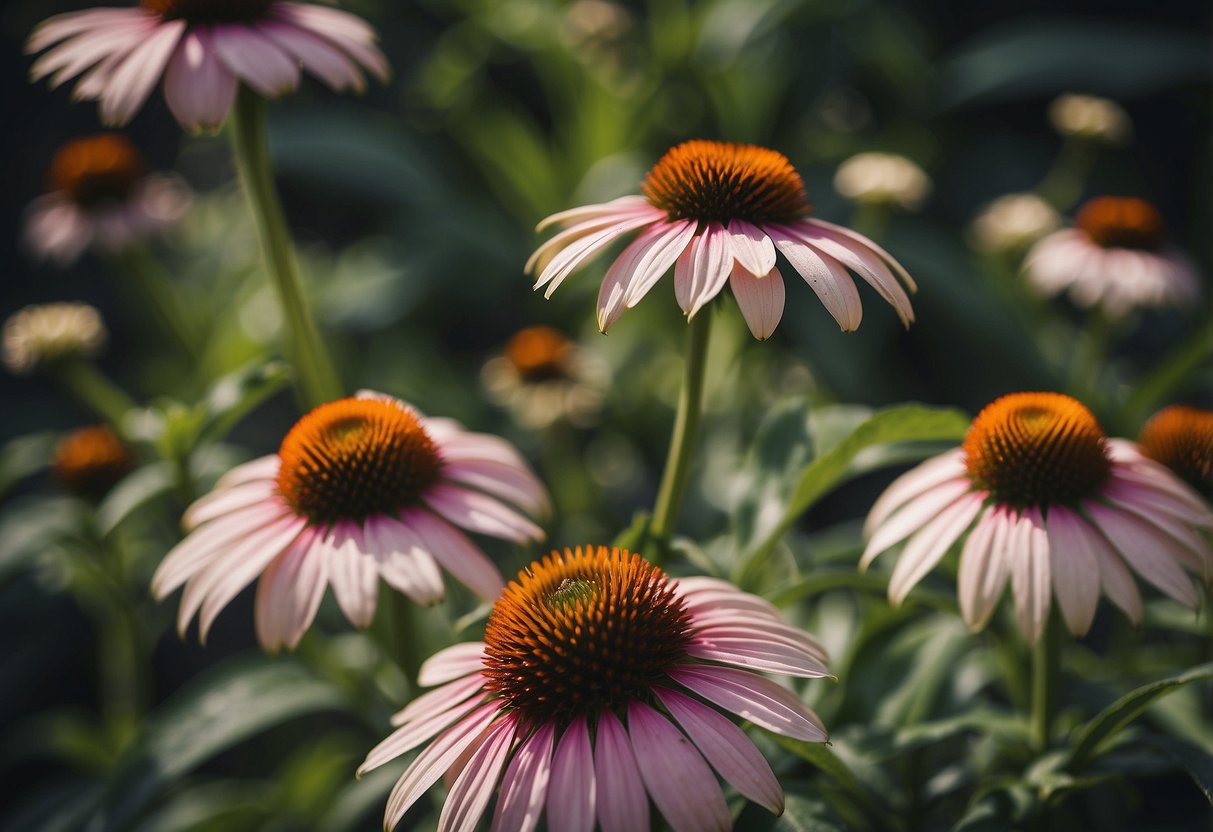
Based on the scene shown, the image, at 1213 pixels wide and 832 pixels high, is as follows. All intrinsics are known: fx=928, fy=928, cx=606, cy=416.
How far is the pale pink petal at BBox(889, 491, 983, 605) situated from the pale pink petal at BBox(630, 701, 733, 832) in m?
0.30

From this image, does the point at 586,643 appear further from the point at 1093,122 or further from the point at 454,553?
the point at 1093,122

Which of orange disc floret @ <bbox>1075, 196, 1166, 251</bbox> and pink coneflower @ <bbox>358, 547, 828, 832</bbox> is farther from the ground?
orange disc floret @ <bbox>1075, 196, 1166, 251</bbox>

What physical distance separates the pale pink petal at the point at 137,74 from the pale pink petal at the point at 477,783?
739 millimetres

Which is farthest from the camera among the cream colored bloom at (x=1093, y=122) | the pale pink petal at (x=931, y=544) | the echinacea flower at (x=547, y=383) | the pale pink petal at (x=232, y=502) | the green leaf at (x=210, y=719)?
the cream colored bloom at (x=1093, y=122)

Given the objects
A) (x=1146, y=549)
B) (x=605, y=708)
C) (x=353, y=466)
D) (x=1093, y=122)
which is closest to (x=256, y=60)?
(x=353, y=466)

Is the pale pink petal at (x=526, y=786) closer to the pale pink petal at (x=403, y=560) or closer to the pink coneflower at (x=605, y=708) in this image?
the pink coneflower at (x=605, y=708)

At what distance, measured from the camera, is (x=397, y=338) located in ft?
8.14

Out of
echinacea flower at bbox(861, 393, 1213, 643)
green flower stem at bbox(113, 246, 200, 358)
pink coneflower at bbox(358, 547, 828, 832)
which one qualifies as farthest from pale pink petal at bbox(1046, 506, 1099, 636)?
green flower stem at bbox(113, 246, 200, 358)

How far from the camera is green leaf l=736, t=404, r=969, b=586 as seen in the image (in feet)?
3.17

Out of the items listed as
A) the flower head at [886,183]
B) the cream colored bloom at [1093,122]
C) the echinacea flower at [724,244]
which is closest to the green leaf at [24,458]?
the echinacea flower at [724,244]

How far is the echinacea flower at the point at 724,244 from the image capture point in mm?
800

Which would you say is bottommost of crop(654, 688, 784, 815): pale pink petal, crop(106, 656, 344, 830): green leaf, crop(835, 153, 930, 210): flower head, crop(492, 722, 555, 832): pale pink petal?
crop(106, 656, 344, 830): green leaf

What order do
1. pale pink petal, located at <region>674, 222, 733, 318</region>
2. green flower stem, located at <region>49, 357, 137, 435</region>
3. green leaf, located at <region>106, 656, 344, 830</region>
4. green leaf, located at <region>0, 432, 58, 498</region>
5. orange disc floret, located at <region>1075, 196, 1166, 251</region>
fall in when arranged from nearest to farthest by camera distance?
1. pale pink petal, located at <region>674, 222, 733, 318</region>
2. green leaf, located at <region>106, 656, 344, 830</region>
3. green leaf, located at <region>0, 432, 58, 498</region>
4. green flower stem, located at <region>49, 357, 137, 435</region>
5. orange disc floret, located at <region>1075, 196, 1166, 251</region>

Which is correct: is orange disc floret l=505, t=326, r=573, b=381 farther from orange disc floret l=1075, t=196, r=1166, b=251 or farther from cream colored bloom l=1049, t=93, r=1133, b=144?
cream colored bloom l=1049, t=93, r=1133, b=144
